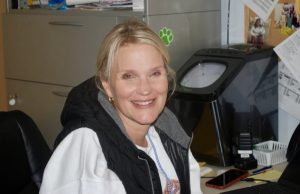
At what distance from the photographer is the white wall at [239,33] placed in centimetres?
216

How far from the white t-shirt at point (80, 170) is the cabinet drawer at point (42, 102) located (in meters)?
0.86

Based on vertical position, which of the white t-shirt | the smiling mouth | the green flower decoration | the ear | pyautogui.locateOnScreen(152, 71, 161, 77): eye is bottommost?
the white t-shirt

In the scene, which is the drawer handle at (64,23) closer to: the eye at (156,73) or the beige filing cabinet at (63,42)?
the beige filing cabinet at (63,42)

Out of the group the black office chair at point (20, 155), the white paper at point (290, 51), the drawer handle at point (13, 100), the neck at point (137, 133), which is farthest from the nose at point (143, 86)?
the drawer handle at point (13, 100)

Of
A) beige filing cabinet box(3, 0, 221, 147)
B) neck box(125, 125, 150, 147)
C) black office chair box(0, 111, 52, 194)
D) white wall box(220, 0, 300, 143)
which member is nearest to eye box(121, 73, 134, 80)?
neck box(125, 125, 150, 147)

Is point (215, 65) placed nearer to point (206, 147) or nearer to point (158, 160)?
point (206, 147)

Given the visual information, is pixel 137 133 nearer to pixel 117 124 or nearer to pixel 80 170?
pixel 117 124

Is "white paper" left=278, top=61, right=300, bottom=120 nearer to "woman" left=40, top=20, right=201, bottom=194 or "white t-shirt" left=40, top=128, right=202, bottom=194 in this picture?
"woman" left=40, top=20, right=201, bottom=194

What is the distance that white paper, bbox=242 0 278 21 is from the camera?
2131mm

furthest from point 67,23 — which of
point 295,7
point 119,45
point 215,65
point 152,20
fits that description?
point 295,7

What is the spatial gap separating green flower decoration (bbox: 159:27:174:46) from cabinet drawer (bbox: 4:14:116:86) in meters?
0.18

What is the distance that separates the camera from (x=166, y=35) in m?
1.96

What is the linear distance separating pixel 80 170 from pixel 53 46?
980 millimetres

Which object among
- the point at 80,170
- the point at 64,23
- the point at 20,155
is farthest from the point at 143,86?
the point at 64,23
